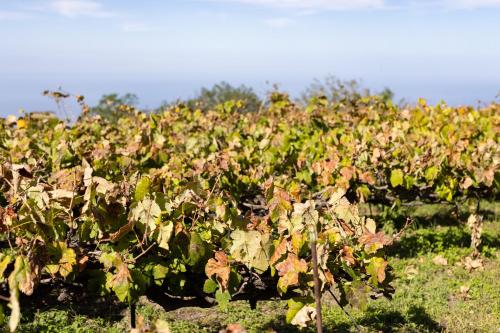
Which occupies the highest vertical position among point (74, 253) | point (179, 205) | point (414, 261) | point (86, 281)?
point (179, 205)

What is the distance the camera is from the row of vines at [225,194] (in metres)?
3.04

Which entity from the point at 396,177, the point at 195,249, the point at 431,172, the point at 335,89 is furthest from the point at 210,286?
the point at 335,89

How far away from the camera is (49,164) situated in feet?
19.3

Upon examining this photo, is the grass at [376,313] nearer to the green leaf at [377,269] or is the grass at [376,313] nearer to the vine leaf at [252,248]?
the green leaf at [377,269]

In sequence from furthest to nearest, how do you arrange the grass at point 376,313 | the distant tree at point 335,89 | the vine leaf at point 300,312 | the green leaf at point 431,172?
the distant tree at point 335,89 < the green leaf at point 431,172 < the grass at point 376,313 < the vine leaf at point 300,312

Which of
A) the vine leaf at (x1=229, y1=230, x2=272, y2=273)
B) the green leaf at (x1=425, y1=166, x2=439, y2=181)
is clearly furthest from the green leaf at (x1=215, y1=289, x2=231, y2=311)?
the green leaf at (x1=425, y1=166, x2=439, y2=181)

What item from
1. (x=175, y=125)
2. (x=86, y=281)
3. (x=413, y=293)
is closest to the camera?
(x=86, y=281)

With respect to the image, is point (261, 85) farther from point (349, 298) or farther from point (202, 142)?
point (349, 298)

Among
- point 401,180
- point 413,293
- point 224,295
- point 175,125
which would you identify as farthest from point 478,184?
point 224,295

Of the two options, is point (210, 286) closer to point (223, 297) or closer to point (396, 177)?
point (223, 297)

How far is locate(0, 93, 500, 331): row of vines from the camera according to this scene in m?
3.04

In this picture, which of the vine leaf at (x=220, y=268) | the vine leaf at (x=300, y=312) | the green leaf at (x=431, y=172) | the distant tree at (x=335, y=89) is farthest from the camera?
the distant tree at (x=335, y=89)

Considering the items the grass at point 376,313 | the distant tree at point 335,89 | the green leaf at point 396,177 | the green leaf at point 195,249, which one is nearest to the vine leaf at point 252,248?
the green leaf at point 195,249

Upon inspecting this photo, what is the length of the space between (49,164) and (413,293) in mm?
3804
